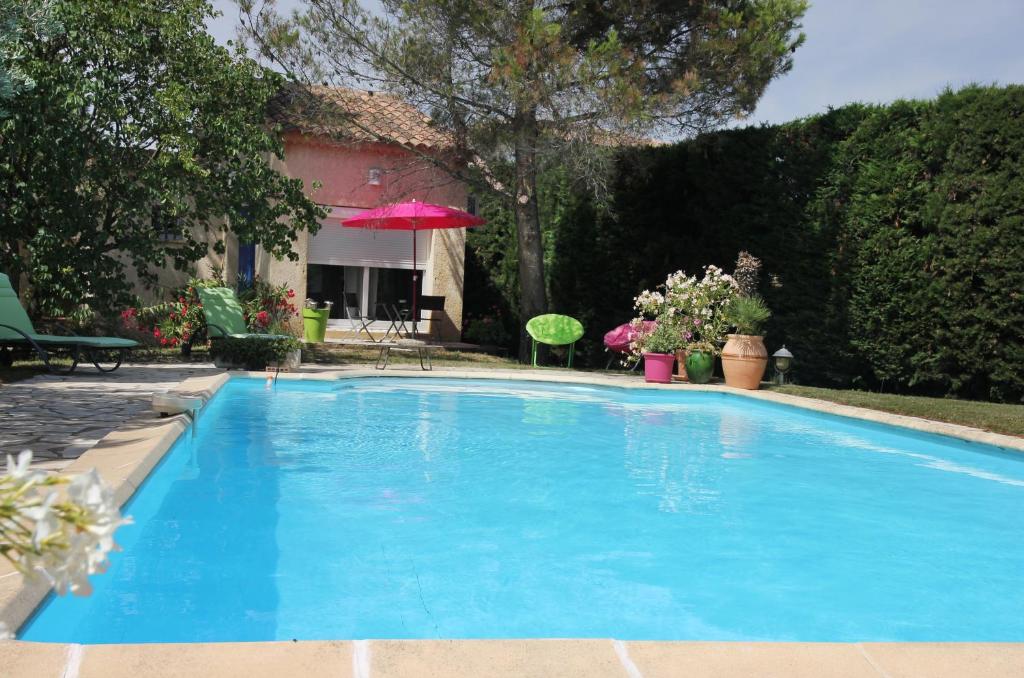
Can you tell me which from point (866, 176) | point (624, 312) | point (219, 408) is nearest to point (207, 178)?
point (219, 408)

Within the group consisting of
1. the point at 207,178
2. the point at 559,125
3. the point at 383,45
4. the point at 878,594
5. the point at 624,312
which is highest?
the point at 383,45

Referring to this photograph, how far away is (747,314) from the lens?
10969 mm

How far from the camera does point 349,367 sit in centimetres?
1168

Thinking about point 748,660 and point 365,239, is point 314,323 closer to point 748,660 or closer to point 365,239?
point 365,239

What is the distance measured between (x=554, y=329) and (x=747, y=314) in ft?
11.3

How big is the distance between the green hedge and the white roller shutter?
5.03 m

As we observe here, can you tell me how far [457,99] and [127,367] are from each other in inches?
229

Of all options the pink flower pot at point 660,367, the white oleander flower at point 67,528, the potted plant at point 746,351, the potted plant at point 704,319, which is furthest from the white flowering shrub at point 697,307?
the white oleander flower at point 67,528

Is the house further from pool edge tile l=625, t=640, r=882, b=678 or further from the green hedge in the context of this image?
pool edge tile l=625, t=640, r=882, b=678

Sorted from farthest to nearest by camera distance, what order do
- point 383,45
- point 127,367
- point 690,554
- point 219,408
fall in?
1. point 383,45
2. point 127,367
3. point 219,408
4. point 690,554

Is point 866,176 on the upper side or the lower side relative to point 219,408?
upper

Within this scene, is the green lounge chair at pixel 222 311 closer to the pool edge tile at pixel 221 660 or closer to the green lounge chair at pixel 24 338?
the green lounge chair at pixel 24 338

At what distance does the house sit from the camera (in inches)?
626

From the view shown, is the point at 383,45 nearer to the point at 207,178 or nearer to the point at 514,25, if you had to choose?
the point at 514,25
